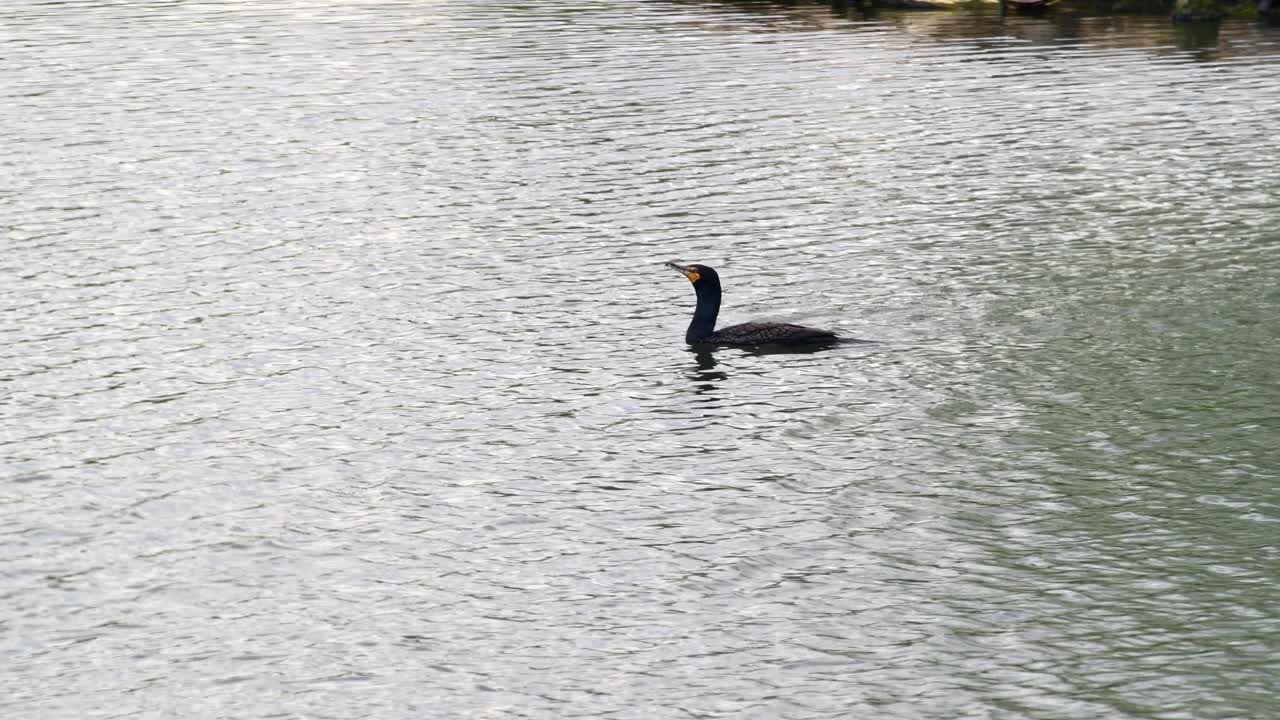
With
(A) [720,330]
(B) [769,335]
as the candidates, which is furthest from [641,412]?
(B) [769,335]

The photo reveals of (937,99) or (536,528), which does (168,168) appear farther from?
(536,528)

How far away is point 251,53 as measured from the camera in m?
66.4

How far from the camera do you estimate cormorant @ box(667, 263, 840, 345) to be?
27.4 metres

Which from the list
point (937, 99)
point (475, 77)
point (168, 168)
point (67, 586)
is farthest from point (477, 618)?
point (475, 77)

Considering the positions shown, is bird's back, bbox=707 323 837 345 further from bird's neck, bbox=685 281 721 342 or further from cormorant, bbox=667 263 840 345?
bird's neck, bbox=685 281 721 342

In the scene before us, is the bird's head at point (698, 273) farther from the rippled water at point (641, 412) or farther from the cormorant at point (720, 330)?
the rippled water at point (641, 412)

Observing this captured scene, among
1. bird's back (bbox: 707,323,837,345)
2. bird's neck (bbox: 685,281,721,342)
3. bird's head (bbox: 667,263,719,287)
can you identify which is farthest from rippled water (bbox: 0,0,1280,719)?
bird's head (bbox: 667,263,719,287)

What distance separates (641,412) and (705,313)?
3.49 meters

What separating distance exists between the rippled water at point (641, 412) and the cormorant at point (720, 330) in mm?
301

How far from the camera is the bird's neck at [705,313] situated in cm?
2770

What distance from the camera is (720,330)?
90.8 feet

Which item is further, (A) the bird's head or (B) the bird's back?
(A) the bird's head

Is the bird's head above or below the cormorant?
above

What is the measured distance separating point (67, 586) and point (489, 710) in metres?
5.74
